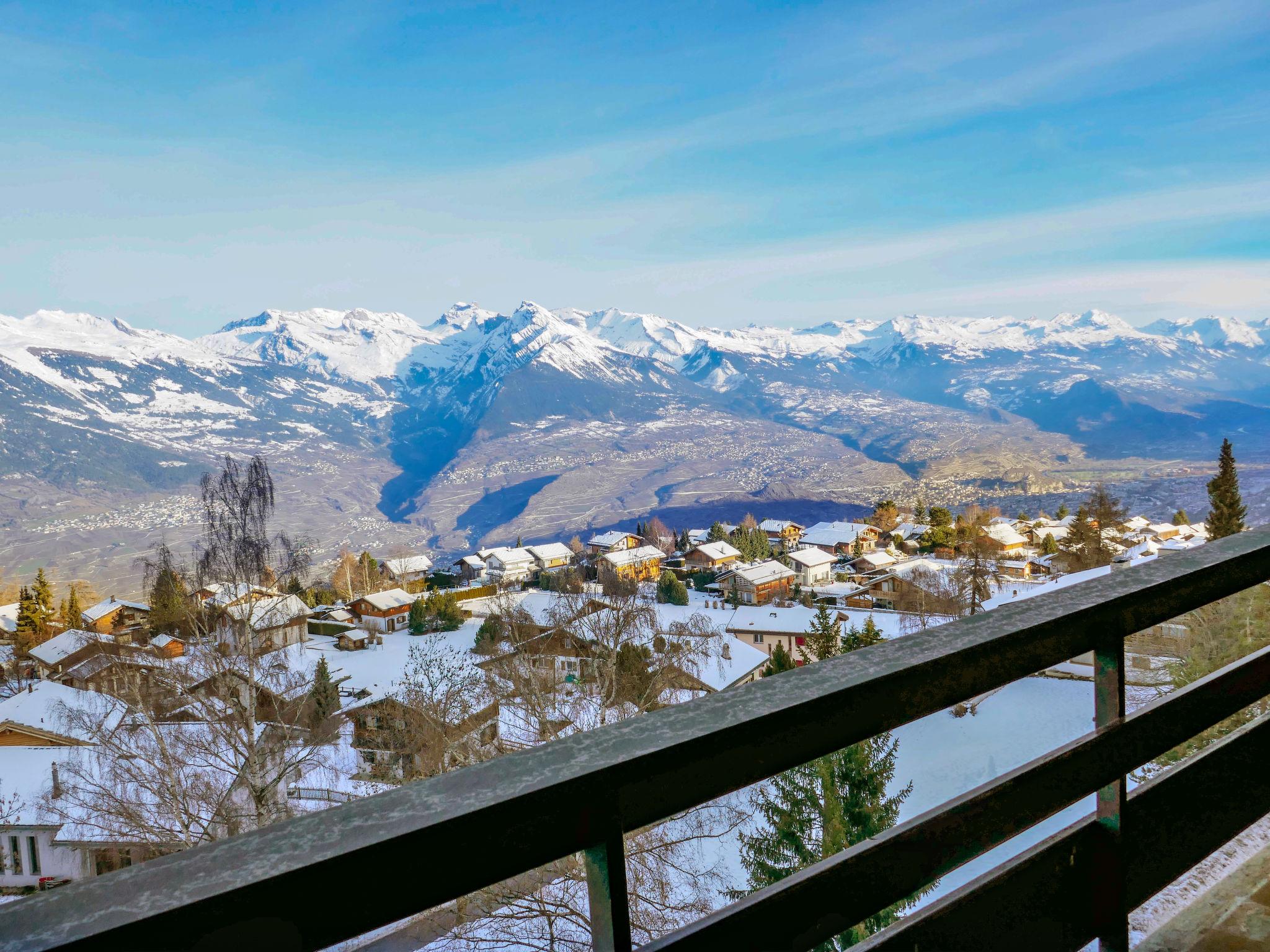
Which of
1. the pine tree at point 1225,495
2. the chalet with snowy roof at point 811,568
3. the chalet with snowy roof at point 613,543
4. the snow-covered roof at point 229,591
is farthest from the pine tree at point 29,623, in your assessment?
the pine tree at point 1225,495

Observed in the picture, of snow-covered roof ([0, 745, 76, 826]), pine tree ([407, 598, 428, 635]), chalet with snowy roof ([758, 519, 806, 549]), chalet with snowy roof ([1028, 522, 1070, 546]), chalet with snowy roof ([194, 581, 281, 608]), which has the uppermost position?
chalet with snowy roof ([194, 581, 281, 608])

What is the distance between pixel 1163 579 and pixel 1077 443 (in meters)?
199

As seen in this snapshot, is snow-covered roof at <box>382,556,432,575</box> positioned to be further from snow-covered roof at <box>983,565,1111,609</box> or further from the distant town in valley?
snow-covered roof at <box>983,565,1111,609</box>

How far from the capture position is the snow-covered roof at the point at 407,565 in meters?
49.0

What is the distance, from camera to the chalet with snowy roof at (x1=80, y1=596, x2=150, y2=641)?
1043 inches

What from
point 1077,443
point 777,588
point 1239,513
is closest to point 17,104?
point 777,588

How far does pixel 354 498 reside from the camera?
18162 centimetres

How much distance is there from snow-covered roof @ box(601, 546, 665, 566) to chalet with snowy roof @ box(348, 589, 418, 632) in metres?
11.6

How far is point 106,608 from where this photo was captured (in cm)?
3023

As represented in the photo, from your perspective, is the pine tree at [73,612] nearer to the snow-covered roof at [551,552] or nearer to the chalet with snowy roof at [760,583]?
the chalet with snowy roof at [760,583]

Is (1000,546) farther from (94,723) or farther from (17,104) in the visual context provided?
(17,104)

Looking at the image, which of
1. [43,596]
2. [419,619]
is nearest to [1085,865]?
[419,619]

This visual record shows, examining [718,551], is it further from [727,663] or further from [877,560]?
[727,663]

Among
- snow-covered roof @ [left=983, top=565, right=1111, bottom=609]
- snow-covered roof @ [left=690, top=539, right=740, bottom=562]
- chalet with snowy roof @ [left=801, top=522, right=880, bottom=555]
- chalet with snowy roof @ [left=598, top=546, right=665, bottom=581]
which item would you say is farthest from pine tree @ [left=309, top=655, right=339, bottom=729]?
chalet with snowy roof @ [left=801, top=522, right=880, bottom=555]
